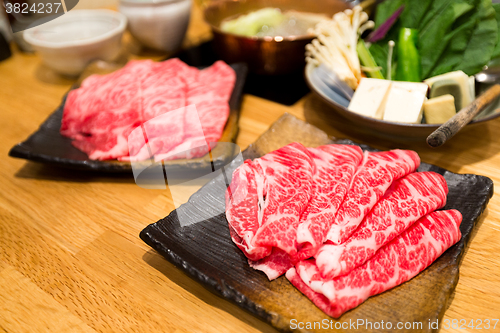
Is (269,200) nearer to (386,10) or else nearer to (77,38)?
(386,10)

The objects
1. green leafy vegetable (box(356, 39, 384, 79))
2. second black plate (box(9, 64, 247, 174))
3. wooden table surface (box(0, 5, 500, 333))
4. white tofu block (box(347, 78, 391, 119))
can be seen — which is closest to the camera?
wooden table surface (box(0, 5, 500, 333))

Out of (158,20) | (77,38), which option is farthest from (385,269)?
(77,38)

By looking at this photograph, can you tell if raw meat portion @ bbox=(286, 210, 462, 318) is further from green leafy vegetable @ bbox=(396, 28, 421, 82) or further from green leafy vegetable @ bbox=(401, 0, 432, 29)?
green leafy vegetable @ bbox=(401, 0, 432, 29)

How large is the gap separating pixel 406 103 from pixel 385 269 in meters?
0.84

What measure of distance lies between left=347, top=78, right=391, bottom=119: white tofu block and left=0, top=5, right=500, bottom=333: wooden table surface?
24 cm

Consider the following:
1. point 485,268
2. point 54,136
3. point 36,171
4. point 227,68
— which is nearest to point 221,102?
point 227,68

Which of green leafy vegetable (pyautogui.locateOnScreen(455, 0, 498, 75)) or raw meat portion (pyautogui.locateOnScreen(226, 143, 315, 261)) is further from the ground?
green leafy vegetable (pyautogui.locateOnScreen(455, 0, 498, 75))

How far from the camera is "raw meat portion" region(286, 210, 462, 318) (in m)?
1.03

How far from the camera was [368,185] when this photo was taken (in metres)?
1.24

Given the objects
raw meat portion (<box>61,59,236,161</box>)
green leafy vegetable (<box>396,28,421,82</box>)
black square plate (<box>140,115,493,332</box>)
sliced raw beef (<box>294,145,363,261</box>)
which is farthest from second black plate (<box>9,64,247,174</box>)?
green leafy vegetable (<box>396,28,421,82</box>)

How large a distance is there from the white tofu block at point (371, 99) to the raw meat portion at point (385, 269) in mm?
601

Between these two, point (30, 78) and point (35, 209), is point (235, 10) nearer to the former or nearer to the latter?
point (30, 78)

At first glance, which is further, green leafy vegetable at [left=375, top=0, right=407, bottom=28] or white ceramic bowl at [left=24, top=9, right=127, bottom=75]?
white ceramic bowl at [left=24, top=9, right=127, bottom=75]

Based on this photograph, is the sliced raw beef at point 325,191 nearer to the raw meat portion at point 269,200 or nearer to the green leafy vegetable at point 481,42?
the raw meat portion at point 269,200
